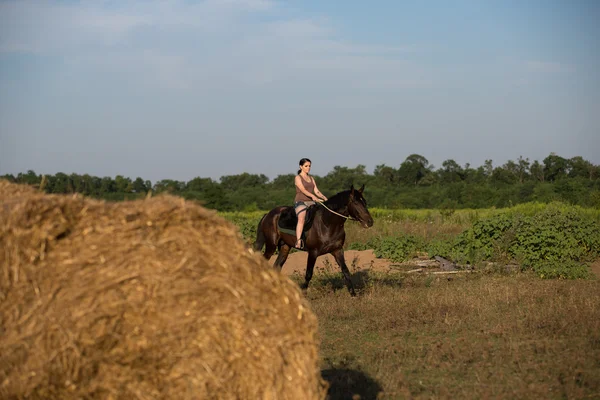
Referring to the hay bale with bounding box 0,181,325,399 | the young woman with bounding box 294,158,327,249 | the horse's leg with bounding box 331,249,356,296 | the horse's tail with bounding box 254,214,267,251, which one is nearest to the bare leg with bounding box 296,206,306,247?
the young woman with bounding box 294,158,327,249

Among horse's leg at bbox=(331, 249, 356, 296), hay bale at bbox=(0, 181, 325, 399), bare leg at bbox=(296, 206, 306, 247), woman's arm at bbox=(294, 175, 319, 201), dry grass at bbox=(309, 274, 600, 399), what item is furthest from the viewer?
bare leg at bbox=(296, 206, 306, 247)

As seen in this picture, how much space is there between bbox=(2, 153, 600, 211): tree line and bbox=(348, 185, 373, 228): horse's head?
79.3 feet

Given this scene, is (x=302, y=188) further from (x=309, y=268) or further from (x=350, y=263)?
(x=350, y=263)

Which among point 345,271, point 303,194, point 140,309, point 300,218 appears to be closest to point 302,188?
point 303,194

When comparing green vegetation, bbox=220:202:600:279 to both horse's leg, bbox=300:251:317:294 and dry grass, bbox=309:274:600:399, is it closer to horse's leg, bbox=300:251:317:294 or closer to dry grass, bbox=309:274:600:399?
dry grass, bbox=309:274:600:399

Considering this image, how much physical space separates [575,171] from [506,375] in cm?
5611

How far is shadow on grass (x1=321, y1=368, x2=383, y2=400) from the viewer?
665 cm

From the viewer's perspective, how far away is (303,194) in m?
13.9

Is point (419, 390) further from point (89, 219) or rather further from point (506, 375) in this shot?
point (89, 219)

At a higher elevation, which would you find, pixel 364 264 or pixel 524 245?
pixel 524 245

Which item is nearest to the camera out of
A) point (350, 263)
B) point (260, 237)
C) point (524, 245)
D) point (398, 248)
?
point (260, 237)

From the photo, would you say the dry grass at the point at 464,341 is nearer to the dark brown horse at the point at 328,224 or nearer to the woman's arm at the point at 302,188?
the dark brown horse at the point at 328,224

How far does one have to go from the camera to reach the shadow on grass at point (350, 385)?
21.8ft

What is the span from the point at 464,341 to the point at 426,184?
61168 mm
